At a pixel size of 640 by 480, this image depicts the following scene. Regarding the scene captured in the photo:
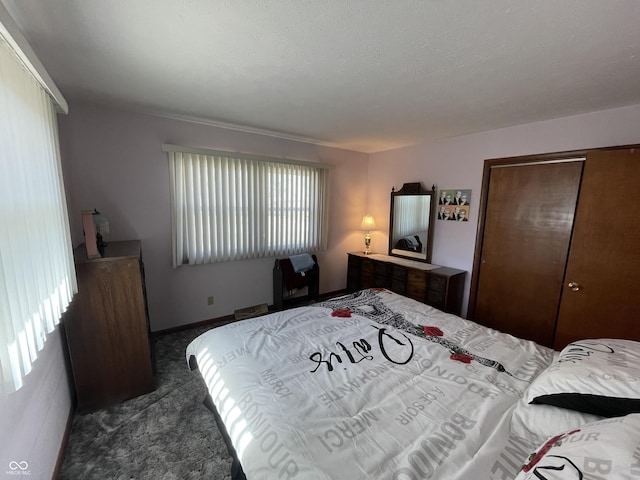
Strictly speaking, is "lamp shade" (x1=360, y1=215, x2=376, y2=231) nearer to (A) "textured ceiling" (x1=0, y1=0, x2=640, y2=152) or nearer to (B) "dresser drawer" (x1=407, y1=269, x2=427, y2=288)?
(B) "dresser drawer" (x1=407, y1=269, x2=427, y2=288)

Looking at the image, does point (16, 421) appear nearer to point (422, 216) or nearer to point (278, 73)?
point (278, 73)

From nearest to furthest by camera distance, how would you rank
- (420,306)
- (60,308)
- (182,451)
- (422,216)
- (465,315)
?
1. (60,308)
2. (182,451)
3. (420,306)
4. (465,315)
5. (422,216)

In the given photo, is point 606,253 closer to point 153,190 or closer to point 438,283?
point 438,283

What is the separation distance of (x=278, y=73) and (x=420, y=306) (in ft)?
7.06

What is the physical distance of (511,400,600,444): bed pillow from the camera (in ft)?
3.22

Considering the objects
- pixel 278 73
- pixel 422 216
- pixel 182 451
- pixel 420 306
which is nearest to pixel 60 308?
pixel 182 451

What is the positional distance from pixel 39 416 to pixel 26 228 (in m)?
0.97

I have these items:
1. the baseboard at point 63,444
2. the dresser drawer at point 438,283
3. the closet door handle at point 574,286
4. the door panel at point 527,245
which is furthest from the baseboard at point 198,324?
the closet door handle at point 574,286

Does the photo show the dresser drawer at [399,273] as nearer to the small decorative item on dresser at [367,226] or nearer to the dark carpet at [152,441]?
the small decorative item on dresser at [367,226]

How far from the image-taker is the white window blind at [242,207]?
9.47ft

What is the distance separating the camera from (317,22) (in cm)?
123

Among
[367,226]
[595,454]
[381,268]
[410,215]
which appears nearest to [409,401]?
[595,454]

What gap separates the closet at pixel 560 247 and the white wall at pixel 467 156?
11 centimetres

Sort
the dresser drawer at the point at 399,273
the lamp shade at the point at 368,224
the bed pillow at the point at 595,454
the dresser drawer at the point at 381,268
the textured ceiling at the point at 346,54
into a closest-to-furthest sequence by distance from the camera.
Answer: the bed pillow at the point at 595,454, the textured ceiling at the point at 346,54, the dresser drawer at the point at 399,273, the dresser drawer at the point at 381,268, the lamp shade at the point at 368,224
